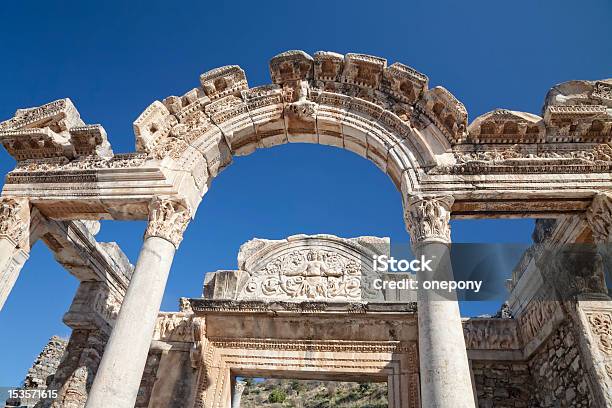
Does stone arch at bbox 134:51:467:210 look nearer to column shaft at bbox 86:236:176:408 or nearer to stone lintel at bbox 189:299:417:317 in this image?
column shaft at bbox 86:236:176:408

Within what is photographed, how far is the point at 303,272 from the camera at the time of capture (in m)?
9.04

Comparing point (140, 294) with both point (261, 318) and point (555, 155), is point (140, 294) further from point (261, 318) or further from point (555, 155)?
point (555, 155)

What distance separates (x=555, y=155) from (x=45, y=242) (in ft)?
30.1

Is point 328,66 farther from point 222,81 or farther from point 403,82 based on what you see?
point 222,81

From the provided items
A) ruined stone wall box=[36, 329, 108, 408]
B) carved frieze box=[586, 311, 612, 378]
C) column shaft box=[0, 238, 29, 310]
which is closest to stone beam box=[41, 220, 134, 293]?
column shaft box=[0, 238, 29, 310]

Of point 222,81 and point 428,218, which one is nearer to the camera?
point 428,218

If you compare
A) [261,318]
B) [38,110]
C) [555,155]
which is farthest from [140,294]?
[555,155]

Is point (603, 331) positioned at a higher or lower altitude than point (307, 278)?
lower

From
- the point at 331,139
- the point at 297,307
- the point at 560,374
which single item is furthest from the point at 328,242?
the point at 560,374

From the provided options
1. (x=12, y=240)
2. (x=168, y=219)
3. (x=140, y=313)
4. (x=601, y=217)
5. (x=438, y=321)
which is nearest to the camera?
(x=438, y=321)

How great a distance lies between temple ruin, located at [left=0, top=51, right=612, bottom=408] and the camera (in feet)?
18.9

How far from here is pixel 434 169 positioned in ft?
20.3

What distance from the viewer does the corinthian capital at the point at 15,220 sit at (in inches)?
260

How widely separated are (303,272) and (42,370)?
26.0ft
